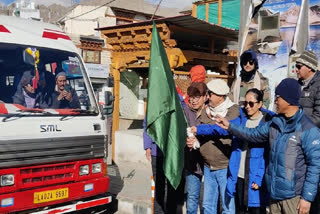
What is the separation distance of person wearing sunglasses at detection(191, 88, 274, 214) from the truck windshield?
2105mm

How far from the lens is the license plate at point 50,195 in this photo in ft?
14.4

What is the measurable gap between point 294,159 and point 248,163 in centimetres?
67

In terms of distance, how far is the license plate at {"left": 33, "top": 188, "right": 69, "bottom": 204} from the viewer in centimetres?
438

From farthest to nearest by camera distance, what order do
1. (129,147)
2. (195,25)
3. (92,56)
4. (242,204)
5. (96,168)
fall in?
(92,56) → (129,147) → (195,25) → (96,168) → (242,204)

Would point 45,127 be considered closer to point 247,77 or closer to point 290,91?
point 247,77

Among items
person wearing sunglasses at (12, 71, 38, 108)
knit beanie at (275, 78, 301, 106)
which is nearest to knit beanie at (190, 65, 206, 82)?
knit beanie at (275, 78, 301, 106)

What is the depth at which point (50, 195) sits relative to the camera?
4.52m

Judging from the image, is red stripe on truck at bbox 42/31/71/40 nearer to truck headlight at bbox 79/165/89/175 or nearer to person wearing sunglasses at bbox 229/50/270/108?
truck headlight at bbox 79/165/89/175

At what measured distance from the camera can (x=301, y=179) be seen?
307 centimetres

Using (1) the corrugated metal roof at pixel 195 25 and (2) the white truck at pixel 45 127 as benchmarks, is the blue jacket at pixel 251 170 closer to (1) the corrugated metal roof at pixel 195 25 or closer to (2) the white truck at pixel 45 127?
(2) the white truck at pixel 45 127

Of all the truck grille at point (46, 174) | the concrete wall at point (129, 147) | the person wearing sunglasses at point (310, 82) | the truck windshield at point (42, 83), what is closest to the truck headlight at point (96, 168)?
the truck grille at point (46, 174)

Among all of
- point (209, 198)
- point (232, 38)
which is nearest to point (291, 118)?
point (209, 198)

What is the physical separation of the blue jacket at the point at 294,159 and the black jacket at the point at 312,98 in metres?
0.85

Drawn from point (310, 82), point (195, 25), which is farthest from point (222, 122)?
point (195, 25)
